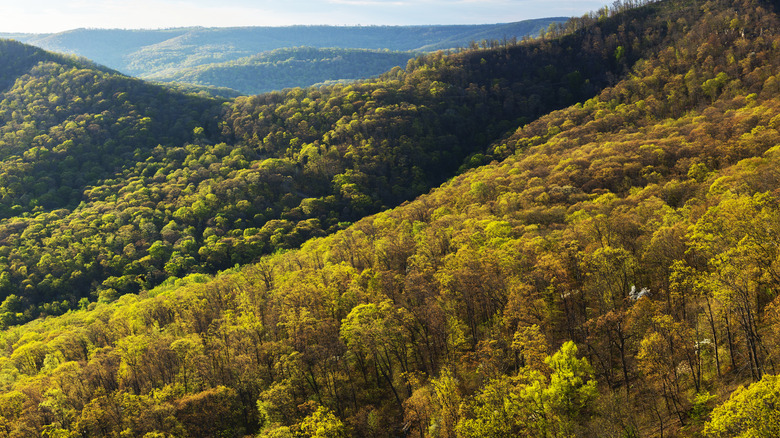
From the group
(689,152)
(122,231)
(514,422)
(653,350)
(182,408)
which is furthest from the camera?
(122,231)

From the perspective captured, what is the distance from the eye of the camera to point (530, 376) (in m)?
45.6

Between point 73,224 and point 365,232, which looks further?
point 73,224

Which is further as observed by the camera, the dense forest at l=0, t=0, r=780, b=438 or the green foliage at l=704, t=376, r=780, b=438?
the dense forest at l=0, t=0, r=780, b=438

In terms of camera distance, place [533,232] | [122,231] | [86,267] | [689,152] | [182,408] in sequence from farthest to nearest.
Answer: [122,231] → [86,267] → [689,152] → [533,232] → [182,408]

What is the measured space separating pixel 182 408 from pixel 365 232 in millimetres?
70016

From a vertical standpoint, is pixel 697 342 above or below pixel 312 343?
above

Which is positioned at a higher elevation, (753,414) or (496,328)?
(753,414)

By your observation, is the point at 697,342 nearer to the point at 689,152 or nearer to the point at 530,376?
the point at 530,376

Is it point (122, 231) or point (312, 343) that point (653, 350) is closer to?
point (312, 343)

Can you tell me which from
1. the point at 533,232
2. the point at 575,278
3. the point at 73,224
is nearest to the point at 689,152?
the point at 533,232

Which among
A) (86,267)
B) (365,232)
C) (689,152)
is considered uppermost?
(689,152)

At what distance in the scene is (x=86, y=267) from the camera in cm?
16125

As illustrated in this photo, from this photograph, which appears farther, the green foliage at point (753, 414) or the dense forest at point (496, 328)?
the dense forest at point (496, 328)

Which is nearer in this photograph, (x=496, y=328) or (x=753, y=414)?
(x=753, y=414)
